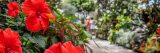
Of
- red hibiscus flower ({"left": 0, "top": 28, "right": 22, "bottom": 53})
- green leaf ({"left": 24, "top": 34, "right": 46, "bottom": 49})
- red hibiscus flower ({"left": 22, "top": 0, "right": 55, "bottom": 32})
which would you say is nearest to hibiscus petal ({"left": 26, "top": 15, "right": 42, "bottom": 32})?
red hibiscus flower ({"left": 22, "top": 0, "right": 55, "bottom": 32})

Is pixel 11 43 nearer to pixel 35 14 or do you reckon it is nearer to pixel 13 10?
pixel 35 14

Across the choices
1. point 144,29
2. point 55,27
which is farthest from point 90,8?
point 55,27

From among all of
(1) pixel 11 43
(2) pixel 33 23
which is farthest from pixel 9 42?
(2) pixel 33 23

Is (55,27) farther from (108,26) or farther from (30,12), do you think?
(108,26)

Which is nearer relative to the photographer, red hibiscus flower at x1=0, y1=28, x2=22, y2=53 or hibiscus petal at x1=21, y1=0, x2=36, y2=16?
red hibiscus flower at x1=0, y1=28, x2=22, y2=53

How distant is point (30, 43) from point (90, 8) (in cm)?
1270

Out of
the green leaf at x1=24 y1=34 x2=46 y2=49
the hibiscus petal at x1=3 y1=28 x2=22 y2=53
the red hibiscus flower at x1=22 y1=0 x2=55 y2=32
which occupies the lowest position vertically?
the hibiscus petal at x1=3 y1=28 x2=22 y2=53

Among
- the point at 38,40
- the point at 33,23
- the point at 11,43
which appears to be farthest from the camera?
the point at 38,40

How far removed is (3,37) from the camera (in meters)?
0.84

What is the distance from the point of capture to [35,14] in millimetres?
1154

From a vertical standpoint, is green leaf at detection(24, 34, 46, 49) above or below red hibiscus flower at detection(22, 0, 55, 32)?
below

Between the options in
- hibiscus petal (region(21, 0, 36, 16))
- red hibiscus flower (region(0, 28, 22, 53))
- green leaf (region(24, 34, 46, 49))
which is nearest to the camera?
red hibiscus flower (region(0, 28, 22, 53))

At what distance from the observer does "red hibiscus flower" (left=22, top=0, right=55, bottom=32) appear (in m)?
1.13

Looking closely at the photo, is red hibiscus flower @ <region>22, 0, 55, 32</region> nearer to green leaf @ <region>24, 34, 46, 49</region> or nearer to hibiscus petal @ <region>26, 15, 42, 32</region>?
hibiscus petal @ <region>26, 15, 42, 32</region>
